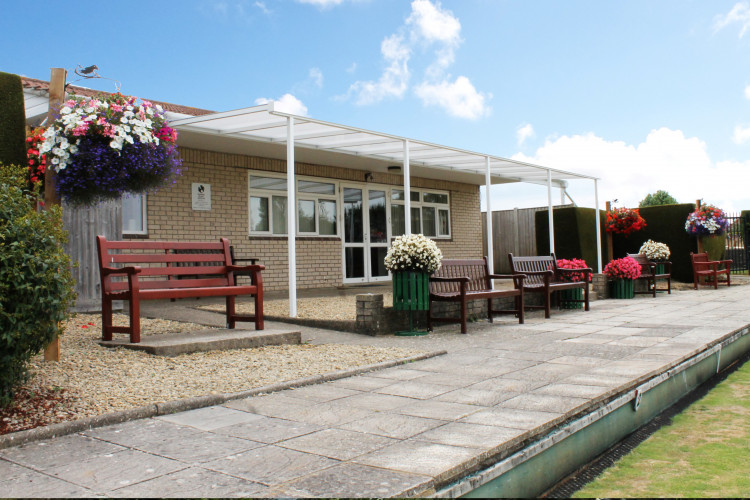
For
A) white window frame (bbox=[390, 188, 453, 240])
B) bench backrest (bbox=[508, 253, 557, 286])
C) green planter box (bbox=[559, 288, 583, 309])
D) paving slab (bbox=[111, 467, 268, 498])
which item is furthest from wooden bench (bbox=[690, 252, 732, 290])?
paving slab (bbox=[111, 467, 268, 498])

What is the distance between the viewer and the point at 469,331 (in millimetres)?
7438

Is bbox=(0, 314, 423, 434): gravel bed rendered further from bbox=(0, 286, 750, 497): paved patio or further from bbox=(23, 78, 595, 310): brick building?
bbox=(23, 78, 595, 310): brick building

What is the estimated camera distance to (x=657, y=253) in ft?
45.2

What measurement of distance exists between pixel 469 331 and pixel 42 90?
6.50 meters

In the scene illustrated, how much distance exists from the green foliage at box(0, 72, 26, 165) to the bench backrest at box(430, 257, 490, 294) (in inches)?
181

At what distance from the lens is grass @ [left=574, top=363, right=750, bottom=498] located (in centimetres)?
308

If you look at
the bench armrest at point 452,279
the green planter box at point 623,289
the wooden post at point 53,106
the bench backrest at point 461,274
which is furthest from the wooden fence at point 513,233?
the wooden post at point 53,106

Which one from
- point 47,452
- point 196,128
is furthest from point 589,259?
point 47,452

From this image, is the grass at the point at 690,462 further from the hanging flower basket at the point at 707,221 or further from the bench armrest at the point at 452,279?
the hanging flower basket at the point at 707,221

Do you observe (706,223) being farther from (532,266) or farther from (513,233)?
(532,266)

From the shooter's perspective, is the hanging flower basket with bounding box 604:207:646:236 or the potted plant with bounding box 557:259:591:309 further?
the hanging flower basket with bounding box 604:207:646:236

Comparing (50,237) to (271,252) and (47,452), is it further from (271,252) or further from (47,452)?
(271,252)

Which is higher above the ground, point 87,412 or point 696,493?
point 87,412

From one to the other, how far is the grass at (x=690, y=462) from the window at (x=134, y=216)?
8914 mm
